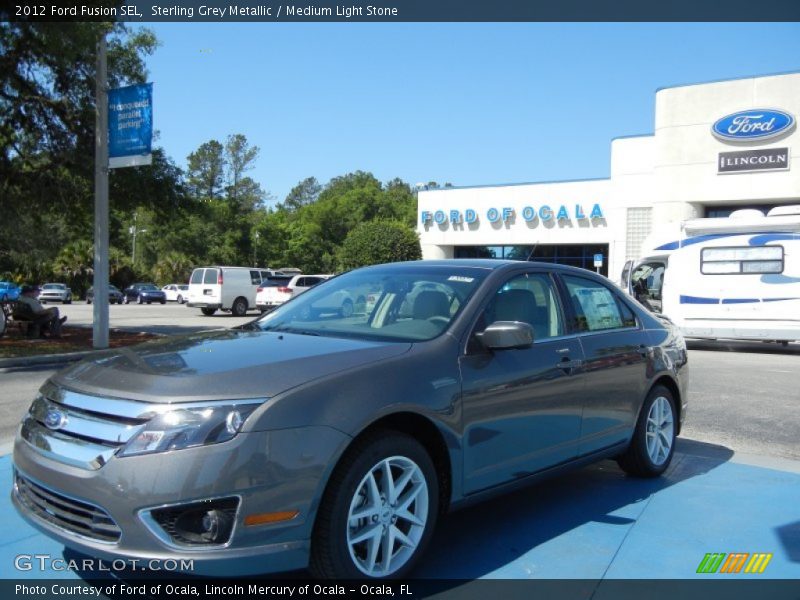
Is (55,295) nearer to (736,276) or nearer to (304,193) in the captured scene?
(736,276)

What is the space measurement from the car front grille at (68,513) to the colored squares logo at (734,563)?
3058 millimetres

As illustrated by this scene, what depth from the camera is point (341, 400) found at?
3.23m

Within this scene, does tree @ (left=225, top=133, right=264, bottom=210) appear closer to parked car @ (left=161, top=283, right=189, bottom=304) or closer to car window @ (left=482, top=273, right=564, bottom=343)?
parked car @ (left=161, top=283, right=189, bottom=304)

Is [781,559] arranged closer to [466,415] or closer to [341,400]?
[466,415]

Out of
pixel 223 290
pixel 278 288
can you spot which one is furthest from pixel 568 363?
pixel 223 290

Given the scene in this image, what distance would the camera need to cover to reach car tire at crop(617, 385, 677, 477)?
17.9ft

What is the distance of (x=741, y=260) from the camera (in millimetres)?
17234

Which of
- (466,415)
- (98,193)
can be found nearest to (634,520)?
(466,415)

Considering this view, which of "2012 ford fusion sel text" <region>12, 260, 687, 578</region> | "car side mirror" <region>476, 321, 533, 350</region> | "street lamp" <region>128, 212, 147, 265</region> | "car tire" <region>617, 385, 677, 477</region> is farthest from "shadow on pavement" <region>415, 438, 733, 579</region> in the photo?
"street lamp" <region>128, 212, 147, 265</region>

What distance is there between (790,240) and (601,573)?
15312 millimetres

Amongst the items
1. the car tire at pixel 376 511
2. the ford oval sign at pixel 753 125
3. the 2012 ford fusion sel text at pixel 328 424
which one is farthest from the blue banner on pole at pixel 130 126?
the ford oval sign at pixel 753 125

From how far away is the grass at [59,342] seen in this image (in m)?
13.6

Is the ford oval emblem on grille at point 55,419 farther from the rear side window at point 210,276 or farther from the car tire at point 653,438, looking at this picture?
the rear side window at point 210,276

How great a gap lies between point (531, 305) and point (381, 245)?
119 ft
